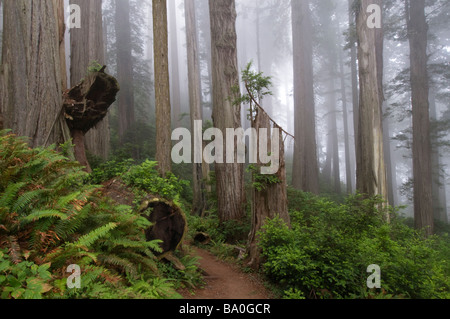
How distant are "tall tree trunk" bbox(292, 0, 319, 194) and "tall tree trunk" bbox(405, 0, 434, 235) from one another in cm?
484

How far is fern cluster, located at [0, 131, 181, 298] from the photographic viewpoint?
291 centimetres

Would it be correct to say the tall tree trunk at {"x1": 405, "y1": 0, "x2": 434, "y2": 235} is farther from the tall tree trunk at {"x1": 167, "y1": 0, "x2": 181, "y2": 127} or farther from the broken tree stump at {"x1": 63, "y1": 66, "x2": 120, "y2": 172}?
the tall tree trunk at {"x1": 167, "y1": 0, "x2": 181, "y2": 127}

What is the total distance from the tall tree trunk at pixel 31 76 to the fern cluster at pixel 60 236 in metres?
1.53

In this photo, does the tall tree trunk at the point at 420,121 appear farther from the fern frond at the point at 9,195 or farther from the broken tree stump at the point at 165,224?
the fern frond at the point at 9,195

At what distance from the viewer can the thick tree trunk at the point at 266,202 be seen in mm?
5633

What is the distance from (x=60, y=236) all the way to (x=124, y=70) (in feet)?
56.4

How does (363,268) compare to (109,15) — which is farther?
(109,15)

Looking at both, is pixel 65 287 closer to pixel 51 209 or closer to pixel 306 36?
pixel 51 209

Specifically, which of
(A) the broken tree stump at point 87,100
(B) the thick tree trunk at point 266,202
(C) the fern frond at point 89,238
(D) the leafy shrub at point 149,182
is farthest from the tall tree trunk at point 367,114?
(C) the fern frond at point 89,238

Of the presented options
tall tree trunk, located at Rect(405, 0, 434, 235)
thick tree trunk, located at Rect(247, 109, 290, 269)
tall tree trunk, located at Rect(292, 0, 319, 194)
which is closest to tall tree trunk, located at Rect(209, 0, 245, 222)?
thick tree trunk, located at Rect(247, 109, 290, 269)

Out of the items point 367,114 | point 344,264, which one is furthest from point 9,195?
point 367,114
